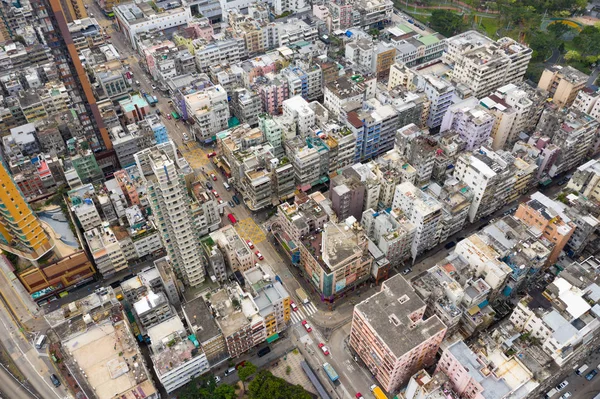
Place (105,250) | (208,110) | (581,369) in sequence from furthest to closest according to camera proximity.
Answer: (208,110), (105,250), (581,369)

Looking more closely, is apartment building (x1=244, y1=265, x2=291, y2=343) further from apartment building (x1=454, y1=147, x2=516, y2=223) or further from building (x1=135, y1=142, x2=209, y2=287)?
apartment building (x1=454, y1=147, x2=516, y2=223)

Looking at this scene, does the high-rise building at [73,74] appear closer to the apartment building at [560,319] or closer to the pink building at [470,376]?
the pink building at [470,376]

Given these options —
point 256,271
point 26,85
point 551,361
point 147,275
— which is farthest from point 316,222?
point 26,85

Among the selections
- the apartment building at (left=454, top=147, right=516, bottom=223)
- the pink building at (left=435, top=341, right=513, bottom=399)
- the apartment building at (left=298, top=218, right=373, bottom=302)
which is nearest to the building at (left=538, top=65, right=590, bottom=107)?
the apartment building at (left=454, top=147, right=516, bottom=223)

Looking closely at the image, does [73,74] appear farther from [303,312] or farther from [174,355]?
[303,312]

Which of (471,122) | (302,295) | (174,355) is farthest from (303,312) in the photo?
(471,122)
